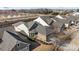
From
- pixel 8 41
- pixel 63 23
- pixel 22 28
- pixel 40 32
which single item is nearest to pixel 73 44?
pixel 63 23

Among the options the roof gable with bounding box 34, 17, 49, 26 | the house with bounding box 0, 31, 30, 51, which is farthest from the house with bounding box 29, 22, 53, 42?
the house with bounding box 0, 31, 30, 51

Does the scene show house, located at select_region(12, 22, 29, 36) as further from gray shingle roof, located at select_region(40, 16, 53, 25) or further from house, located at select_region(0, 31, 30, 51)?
gray shingle roof, located at select_region(40, 16, 53, 25)

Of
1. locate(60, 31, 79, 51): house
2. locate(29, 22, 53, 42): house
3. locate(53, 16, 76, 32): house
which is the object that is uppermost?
locate(53, 16, 76, 32): house

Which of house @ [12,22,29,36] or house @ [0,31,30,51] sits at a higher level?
house @ [12,22,29,36]

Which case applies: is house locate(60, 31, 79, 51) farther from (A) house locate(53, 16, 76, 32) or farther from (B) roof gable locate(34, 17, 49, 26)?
(B) roof gable locate(34, 17, 49, 26)

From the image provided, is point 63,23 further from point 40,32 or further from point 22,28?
point 22,28

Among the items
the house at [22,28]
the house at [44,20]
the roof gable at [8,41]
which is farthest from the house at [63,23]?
the roof gable at [8,41]
